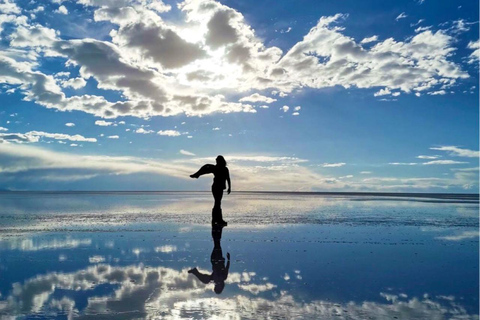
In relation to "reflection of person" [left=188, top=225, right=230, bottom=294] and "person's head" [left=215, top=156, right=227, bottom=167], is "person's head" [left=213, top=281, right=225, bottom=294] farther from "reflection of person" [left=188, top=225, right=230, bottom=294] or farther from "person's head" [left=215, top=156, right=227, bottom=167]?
"person's head" [left=215, top=156, right=227, bottom=167]

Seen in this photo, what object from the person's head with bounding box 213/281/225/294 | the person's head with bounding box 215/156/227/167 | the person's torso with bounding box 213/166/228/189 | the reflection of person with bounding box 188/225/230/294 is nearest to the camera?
the person's head with bounding box 213/281/225/294

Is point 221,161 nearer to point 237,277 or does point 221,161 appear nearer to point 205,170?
point 205,170

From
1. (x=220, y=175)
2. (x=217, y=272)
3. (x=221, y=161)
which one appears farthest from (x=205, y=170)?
(x=217, y=272)

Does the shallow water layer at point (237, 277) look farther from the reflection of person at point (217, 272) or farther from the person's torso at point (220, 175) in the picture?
the person's torso at point (220, 175)

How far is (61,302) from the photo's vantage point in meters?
5.31

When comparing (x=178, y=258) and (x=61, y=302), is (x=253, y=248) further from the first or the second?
(x=61, y=302)

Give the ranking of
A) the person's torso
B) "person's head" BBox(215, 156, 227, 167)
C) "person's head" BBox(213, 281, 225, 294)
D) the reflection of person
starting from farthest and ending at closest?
the person's torso < "person's head" BBox(215, 156, 227, 167) < the reflection of person < "person's head" BBox(213, 281, 225, 294)

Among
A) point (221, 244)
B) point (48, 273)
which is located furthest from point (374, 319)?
point (221, 244)

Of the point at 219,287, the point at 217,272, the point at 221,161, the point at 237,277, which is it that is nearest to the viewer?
the point at 219,287

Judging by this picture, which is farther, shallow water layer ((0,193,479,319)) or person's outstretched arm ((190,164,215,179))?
person's outstretched arm ((190,164,215,179))

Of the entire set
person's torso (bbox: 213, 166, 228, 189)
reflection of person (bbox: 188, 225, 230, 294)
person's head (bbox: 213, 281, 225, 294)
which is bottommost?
person's head (bbox: 213, 281, 225, 294)

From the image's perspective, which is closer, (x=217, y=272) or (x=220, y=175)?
(x=217, y=272)

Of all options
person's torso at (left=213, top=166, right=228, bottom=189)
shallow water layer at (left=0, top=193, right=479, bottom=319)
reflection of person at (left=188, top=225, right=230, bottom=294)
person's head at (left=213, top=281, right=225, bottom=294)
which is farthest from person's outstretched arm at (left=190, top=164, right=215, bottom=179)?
person's head at (left=213, top=281, right=225, bottom=294)

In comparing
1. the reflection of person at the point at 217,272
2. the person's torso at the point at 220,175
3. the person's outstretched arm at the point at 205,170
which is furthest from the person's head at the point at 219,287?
the person's outstretched arm at the point at 205,170
